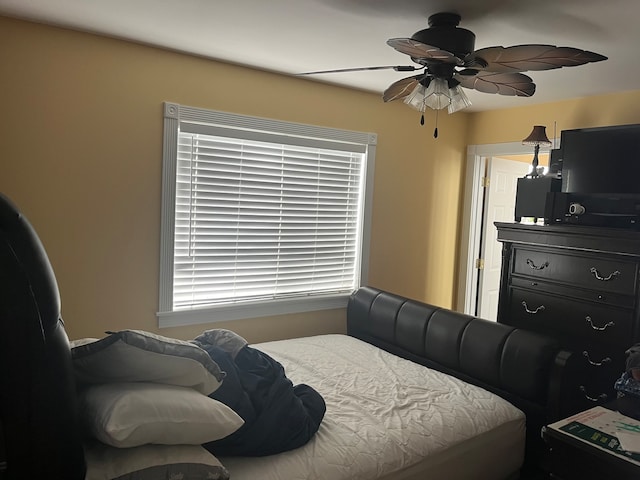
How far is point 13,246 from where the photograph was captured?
115 centimetres

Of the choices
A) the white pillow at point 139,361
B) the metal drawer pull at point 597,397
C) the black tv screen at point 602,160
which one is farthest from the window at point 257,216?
the metal drawer pull at point 597,397

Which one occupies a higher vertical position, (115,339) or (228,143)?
(228,143)

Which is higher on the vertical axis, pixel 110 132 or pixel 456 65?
pixel 456 65

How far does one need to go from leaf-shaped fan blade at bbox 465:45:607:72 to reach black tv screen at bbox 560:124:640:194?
4.53 feet

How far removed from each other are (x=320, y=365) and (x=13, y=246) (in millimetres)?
1900

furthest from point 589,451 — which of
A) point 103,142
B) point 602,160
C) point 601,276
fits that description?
point 103,142

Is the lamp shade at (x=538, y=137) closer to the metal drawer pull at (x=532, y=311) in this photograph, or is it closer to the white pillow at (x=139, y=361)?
the metal drawer pull at (x=532, y=311)

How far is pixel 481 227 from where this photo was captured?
455 centimetres

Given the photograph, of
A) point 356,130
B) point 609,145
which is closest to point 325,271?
point 356,130

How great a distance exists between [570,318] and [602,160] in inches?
39.8

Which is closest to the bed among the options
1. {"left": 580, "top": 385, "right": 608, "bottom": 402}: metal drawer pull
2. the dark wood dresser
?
the dark wood dresser

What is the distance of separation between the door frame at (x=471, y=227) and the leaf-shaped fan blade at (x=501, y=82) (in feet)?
6.81

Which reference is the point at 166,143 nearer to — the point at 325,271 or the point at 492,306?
Result: the point at 325,271

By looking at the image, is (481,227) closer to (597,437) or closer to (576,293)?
(576,293)
